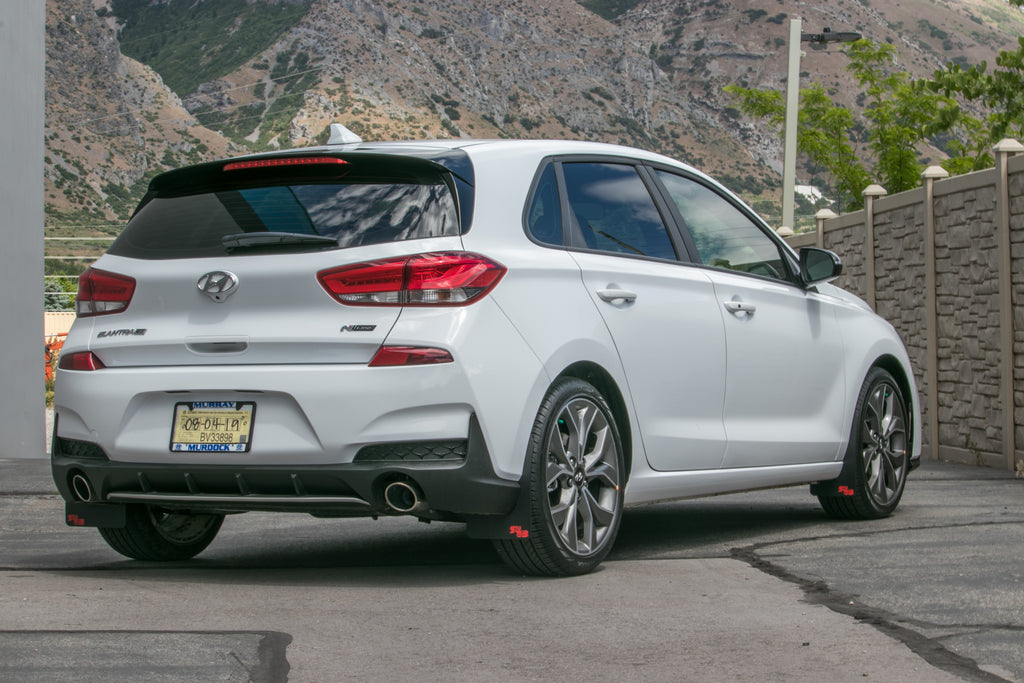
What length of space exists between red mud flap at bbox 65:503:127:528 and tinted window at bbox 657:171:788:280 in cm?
293

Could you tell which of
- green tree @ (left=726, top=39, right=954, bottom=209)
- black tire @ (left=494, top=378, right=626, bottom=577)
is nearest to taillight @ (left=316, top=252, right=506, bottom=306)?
black tire @ (left=494, top=378, right=626, bottom=577)

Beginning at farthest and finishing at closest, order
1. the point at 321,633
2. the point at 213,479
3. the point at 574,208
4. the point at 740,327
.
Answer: the point at 740,327 → the point at 574,208 → the point at 213,479 → the point at 321,633

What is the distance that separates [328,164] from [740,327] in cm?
231

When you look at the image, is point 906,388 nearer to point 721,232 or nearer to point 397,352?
point 721,232

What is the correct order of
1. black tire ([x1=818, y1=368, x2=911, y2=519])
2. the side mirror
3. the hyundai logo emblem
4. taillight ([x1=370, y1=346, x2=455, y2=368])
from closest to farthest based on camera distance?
taillight ([x1=370, y1=346, x2=455, y2=368]) → the hyundai logo emblem → the side mirror → black tire ([x1=818, y1=368, x2=911, y2=519])

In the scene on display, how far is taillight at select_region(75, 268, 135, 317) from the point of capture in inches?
220

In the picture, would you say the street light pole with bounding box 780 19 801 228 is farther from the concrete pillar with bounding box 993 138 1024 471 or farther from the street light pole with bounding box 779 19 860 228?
the concrete pillar with bounding box 993 138 1024 471

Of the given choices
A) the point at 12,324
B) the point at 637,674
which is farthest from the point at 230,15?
the point at 637,674

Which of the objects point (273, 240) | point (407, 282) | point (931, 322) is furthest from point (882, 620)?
point (931, 322)

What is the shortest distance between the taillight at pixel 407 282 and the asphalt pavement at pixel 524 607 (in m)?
1.11

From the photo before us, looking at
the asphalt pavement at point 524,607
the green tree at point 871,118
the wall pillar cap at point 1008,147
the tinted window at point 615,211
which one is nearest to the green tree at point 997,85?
the green tree at point 871,118

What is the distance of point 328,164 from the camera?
5461 millimetres

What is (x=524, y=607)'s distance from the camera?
4973 millimetres

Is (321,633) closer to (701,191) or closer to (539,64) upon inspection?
(701,191)
